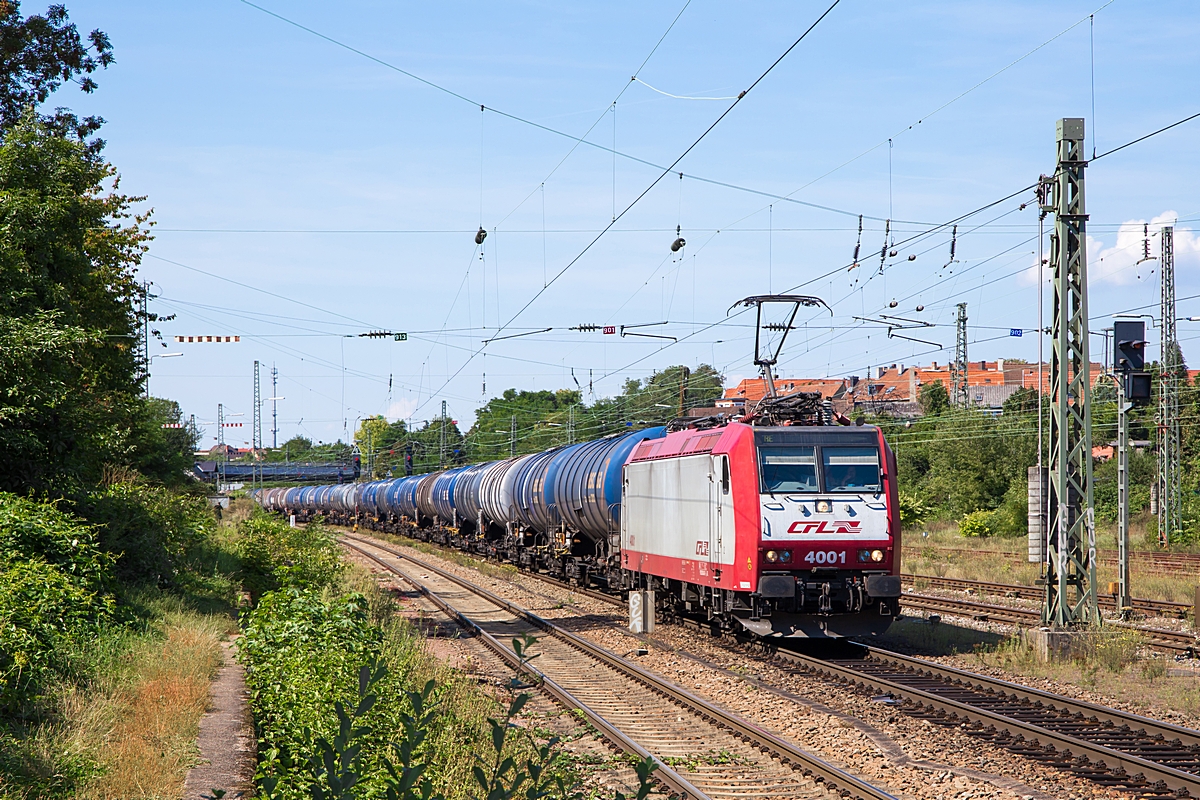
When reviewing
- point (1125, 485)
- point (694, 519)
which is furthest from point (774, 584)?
point (1125, 485)

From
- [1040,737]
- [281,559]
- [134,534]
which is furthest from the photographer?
[281,559]

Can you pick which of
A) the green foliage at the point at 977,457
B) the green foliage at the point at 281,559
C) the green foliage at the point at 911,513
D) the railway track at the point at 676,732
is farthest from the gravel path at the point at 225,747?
the green foliage at the point at 977,457

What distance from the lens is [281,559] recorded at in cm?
2703

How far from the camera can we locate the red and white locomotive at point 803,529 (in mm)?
15734

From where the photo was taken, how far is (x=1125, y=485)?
71.7ft

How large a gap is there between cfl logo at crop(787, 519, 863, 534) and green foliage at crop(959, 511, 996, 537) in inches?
1272

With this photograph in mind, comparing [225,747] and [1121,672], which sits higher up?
[225,747]

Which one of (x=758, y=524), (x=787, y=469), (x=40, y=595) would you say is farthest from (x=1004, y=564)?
(x=40, y=595)

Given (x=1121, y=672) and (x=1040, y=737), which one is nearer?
(x=1040, y=737)

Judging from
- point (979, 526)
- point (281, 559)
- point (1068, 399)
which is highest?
point (1068, 399)

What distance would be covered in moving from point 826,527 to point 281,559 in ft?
51.5

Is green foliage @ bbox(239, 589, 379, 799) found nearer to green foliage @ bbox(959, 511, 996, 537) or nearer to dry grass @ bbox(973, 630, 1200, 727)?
dry grass @ bbox(973, 630, 1200, 727)

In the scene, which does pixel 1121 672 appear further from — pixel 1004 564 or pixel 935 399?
pixel 935 399

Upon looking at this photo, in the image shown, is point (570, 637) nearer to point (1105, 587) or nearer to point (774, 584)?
point (774, 584)
